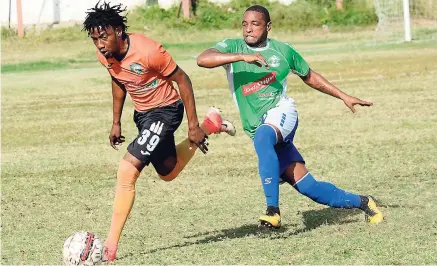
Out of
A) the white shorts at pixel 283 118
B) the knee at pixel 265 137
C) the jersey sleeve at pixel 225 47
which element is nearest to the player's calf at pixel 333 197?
the white shorts at pixel 283 118

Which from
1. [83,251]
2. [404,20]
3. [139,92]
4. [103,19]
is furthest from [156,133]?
[404,20]

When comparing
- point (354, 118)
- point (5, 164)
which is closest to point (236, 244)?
point (5, 164)

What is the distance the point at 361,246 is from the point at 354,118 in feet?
30.9

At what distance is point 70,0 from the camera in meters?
40.5

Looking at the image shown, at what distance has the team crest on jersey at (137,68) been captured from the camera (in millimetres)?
8289

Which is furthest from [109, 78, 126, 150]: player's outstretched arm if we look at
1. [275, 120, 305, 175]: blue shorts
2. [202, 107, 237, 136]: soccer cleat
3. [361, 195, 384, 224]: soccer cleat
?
[361, 195, 384, 224]: soccer cleat

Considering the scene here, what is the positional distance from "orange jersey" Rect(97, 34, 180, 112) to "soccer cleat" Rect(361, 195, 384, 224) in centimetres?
195

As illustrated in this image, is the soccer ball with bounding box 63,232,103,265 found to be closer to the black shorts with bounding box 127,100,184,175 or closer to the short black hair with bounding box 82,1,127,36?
the black shorts with bounding box 127,100,184,175

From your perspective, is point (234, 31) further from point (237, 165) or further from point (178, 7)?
point (237, 165)

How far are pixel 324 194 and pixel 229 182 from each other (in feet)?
11.1

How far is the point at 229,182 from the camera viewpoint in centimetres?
1223

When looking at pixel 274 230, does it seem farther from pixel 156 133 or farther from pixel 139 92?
pixel 139 92

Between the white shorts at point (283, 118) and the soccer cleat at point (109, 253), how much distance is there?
5.60 ft

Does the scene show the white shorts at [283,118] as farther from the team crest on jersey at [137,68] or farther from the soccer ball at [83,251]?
the soccer ball at [83,251]
